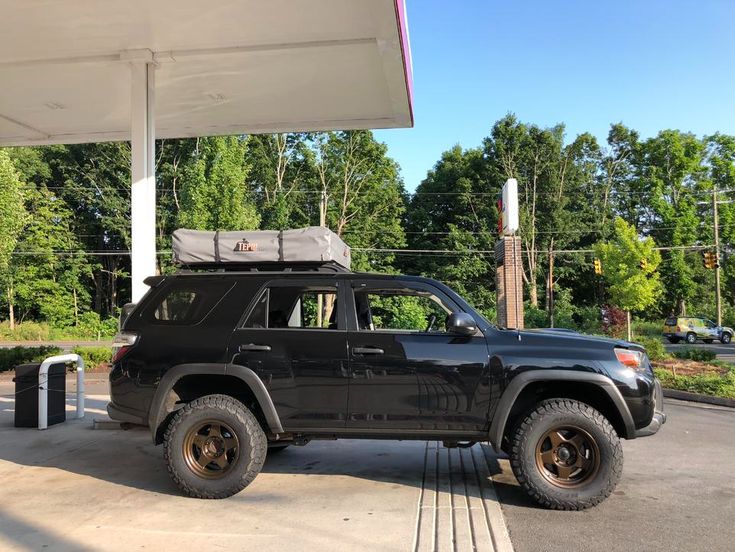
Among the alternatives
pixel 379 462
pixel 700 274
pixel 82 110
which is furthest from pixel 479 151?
pixel 379 462

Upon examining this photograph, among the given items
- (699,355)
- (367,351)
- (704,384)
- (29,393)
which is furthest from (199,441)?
(699,355)

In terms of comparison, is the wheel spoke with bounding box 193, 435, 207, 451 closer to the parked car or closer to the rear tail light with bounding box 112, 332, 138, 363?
the rear tail light with bounding box 112, 332, 138, 363

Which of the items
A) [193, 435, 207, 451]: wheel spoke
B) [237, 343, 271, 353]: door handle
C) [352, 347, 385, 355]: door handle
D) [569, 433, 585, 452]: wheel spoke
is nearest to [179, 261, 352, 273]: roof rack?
[237, 343, 271, 353]: door handle

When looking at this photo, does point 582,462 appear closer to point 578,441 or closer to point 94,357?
point 578,441

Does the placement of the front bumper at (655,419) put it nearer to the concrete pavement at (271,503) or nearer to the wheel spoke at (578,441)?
the wheel spoke at (578,441)

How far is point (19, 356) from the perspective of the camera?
52.4ft

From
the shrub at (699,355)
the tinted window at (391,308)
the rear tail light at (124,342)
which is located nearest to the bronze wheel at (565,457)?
the tinted window at (391,308)

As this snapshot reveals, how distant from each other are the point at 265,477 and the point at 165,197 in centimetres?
3913

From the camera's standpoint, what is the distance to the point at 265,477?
225 inches

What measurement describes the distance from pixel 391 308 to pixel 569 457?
7.44ft

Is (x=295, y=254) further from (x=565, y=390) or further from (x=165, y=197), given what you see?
(x=165, y=197)

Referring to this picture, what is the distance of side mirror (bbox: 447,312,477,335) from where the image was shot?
4730mm

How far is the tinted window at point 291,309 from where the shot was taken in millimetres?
5242

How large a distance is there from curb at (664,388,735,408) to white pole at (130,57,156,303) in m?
10.5
